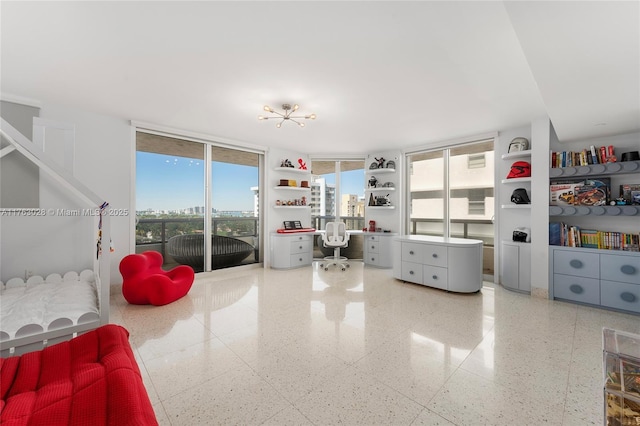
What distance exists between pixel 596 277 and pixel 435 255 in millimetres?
1854

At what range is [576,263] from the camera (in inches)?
135

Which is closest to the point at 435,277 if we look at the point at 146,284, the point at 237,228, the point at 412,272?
the point at 412,272

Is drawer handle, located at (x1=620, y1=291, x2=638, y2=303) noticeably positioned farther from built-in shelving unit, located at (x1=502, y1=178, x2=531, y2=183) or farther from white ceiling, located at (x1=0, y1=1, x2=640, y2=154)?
white ceiling, located at (x1=0, y1=1, x2=640, y2=154)

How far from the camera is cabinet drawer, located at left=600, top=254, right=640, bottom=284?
10.1 ft

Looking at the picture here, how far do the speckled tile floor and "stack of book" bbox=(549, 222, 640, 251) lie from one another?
82cm

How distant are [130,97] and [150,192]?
65.4 inches

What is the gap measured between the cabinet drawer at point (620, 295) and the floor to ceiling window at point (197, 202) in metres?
5.41

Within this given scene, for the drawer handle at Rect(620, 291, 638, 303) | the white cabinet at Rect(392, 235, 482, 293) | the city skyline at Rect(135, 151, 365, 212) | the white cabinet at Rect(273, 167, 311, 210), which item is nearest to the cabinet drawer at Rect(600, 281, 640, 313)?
the drawer handle at Rect(620, 291, 638, 303)

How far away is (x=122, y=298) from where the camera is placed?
363 centimetres

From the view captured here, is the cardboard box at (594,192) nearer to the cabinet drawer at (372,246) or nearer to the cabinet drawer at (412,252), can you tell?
the cabinet drawer at (412,252)

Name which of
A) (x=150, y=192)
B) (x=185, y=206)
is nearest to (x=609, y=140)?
(x=185, y=206)

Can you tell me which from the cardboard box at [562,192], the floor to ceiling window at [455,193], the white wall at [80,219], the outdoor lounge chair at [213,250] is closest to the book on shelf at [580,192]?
the cardboard box at [562,192]

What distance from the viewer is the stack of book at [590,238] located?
3.21 m

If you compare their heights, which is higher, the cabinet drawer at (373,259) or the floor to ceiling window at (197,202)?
the floor to ceiling window at (197,202)
